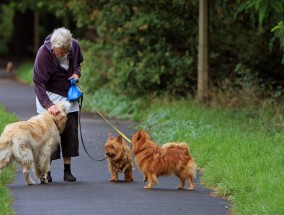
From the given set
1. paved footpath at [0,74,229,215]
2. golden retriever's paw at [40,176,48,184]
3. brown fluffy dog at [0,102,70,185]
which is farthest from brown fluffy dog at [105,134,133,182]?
golden retriever's paw at [40,176,48,184]

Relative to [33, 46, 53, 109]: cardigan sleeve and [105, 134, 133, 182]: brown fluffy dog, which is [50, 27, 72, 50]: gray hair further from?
[105, 134, 133, 182]: brown fluffy dog

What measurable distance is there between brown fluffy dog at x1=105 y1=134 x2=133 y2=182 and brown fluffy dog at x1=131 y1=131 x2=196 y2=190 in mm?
465

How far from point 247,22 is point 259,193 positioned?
13552mm

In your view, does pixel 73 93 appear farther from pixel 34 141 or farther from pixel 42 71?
pixel 34 141

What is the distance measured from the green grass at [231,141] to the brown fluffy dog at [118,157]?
1.11 m

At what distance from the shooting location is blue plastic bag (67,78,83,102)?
39.5 feet

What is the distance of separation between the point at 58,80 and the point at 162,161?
203 cm

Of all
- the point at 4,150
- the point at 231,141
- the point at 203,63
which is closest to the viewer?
the point at 4,150

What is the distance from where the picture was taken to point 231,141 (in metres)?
14.0

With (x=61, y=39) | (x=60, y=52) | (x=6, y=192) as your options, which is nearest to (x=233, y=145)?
(x=60, y=52)

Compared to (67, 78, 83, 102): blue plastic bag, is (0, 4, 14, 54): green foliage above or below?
above

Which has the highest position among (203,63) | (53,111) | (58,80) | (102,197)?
(203,63)

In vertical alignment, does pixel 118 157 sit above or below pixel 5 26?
below

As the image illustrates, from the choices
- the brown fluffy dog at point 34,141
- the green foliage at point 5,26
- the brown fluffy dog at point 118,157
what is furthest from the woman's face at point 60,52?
the green foliage at point 5,26
